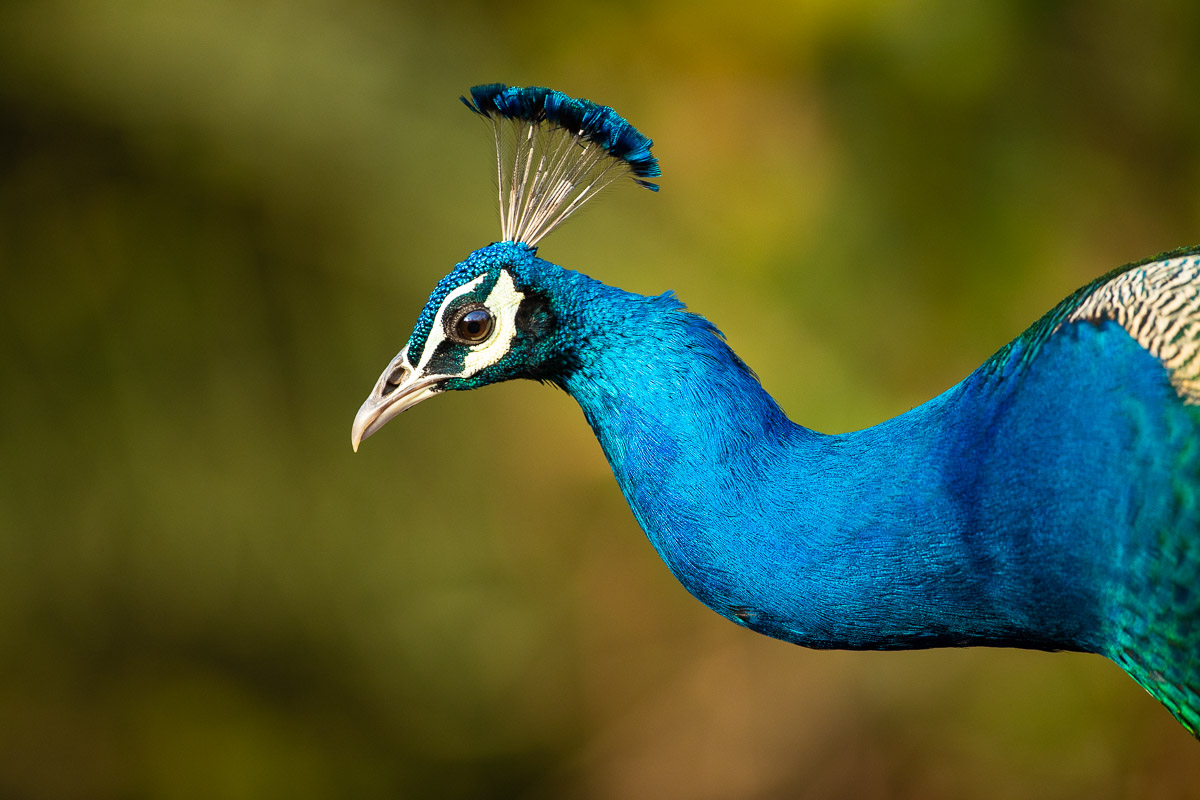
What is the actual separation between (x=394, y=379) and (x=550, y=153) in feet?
1.17

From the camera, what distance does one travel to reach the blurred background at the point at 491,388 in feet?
8.20

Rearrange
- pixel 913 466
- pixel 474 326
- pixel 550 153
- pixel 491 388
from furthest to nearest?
pixel 491 388
pixel 550 153
pixel 474 326
pixel 913 466

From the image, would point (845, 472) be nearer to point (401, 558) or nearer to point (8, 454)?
point (401, 558)

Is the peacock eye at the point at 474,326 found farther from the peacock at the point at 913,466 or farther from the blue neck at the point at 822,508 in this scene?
the blue neck at the point at 822,508

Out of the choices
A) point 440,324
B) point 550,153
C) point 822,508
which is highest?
point 550,153

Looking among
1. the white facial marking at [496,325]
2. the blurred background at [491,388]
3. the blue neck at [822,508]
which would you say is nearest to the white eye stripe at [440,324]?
the white facial marking at [496,325]

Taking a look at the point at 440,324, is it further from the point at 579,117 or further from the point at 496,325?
the point at 579,117

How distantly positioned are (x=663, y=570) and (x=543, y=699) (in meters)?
0.49

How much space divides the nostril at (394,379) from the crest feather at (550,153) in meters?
0.23

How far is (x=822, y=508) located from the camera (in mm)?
1104

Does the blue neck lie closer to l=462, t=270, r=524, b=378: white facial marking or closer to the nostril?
l=462, t=270, r=524, b=378: white facial marking

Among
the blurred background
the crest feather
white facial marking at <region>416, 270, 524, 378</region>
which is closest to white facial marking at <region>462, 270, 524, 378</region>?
white facial marking at <region>416, 270, 524, 378</region>

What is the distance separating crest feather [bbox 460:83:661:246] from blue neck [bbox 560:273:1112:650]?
20cm

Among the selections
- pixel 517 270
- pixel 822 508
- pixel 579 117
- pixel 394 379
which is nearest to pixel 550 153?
pixel 579 117
